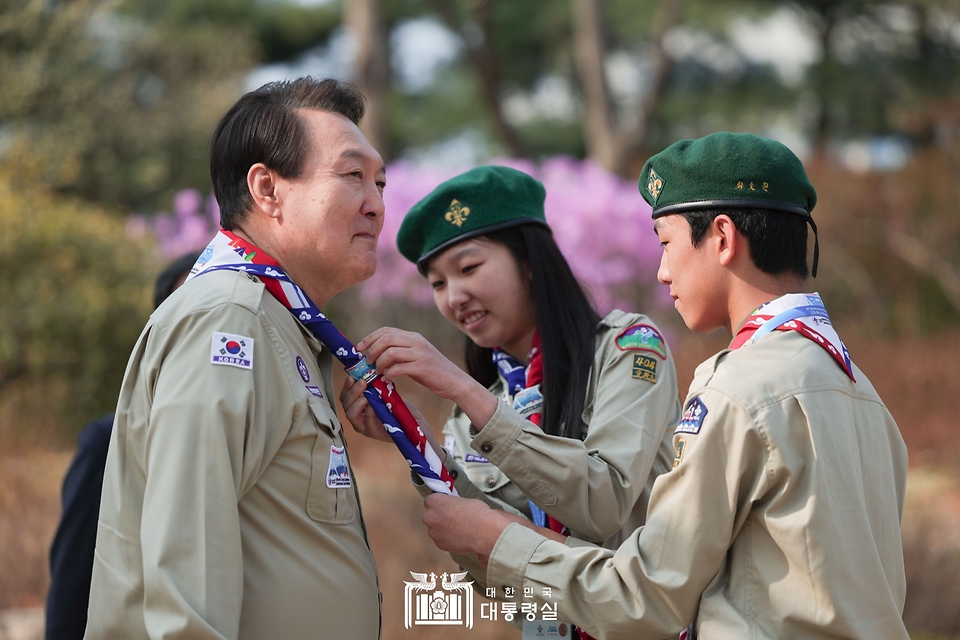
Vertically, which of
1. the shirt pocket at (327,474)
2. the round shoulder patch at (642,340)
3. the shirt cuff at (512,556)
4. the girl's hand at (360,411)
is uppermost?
the round shoulder patch at (642,340)

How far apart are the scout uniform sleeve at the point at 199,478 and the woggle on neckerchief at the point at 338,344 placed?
256 mm

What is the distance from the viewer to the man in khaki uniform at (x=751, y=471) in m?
1.93

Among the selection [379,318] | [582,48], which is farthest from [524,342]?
[582,48]

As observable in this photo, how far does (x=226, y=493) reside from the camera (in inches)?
74.4

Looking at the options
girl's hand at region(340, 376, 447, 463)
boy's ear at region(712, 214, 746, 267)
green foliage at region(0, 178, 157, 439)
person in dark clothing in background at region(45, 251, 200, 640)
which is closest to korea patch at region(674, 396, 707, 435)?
boy's ear at region(712, 214, 746, 267)

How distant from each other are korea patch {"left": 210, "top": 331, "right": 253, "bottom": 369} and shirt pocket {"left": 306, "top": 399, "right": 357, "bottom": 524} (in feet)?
0.65

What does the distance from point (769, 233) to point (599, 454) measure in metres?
0.80

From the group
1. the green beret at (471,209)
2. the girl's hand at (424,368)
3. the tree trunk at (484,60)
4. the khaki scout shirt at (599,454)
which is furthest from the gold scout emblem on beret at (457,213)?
the tree trunk at (484,60)

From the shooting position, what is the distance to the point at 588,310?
3057mm

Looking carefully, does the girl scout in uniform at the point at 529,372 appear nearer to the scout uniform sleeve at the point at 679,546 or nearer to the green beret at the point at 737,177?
the scout uniform sleeve at the point at 679,546

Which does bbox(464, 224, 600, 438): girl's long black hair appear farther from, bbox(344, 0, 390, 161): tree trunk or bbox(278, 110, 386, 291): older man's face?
bbox(344, 0, 390, 161): tree trunk

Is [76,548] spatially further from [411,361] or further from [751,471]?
[751,471]

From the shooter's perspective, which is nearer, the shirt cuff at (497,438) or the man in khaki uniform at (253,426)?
the man in khaki uniform at (253,426)

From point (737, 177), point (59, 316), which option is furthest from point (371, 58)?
point (737, 177)
